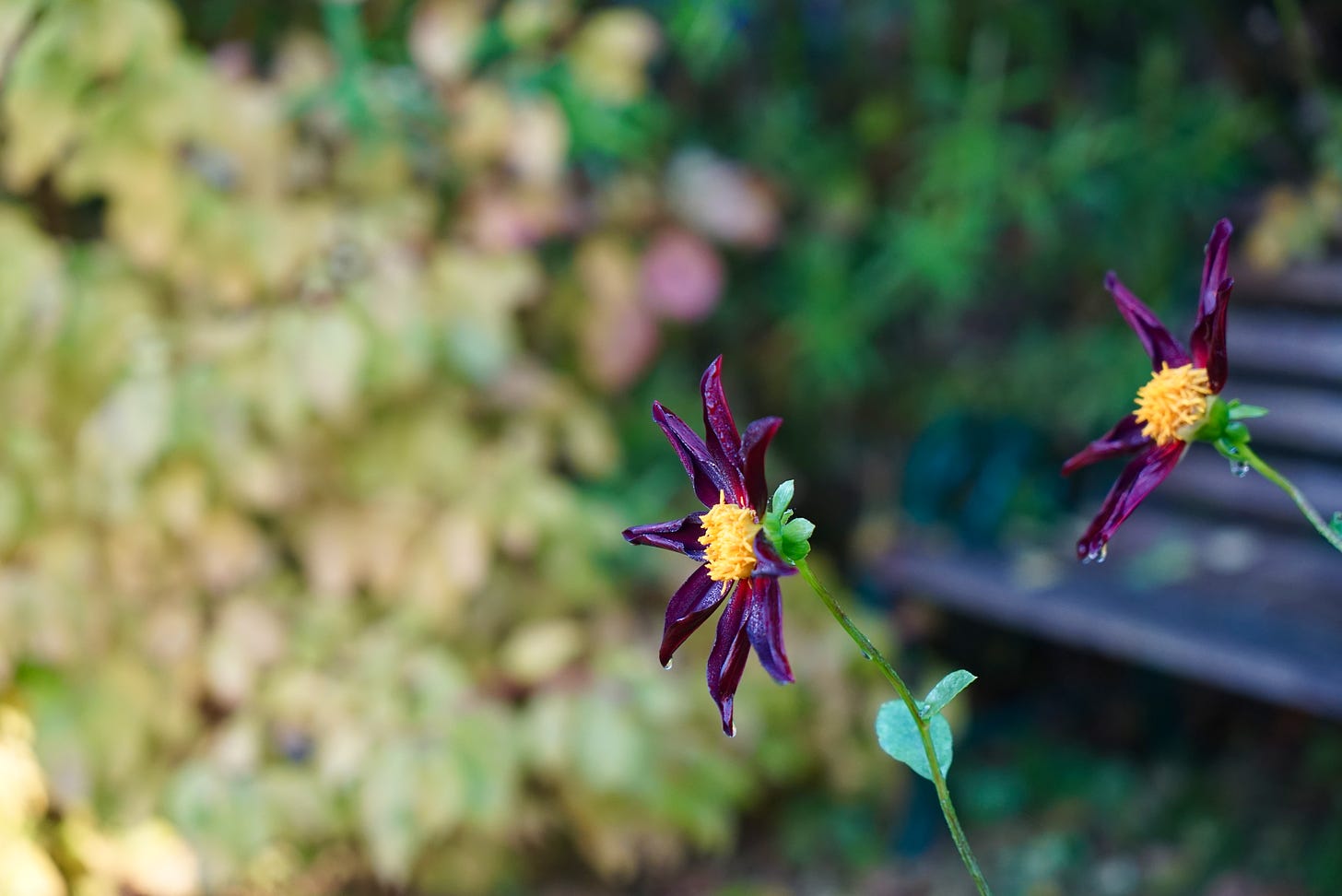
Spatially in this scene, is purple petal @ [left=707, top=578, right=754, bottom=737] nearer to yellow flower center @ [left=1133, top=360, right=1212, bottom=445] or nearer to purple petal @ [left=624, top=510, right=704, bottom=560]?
purple petal @ [left=624, top=510, right=704, bottom=560]

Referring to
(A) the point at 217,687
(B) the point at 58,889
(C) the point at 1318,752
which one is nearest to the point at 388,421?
(A) the point at 217,687

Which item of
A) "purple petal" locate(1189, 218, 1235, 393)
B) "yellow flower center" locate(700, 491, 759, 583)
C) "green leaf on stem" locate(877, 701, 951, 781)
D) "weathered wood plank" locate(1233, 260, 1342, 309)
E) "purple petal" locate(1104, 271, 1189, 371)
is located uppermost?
"purple petal" locate(1189, 218, 1235, 393)

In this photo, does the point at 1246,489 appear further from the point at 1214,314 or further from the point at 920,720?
the point at 920,720

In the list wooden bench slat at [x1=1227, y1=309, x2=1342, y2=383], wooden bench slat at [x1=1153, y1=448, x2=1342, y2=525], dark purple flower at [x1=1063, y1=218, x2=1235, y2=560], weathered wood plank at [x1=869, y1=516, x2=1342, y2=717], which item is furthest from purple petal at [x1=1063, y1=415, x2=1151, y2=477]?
wooden bench slat at [x1=1227, y1=309, x2=1342, y2=383]

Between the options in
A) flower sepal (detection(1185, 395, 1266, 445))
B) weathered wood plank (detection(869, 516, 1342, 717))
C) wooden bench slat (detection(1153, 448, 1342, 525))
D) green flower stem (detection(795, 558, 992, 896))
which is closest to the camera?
green flower stem (detection(795, 558, 992, 896))

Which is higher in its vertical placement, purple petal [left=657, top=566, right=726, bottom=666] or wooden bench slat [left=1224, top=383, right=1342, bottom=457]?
purple petal [left=657, top=566, right=726, bottom=666]

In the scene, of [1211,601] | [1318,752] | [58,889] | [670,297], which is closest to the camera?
[58,889]

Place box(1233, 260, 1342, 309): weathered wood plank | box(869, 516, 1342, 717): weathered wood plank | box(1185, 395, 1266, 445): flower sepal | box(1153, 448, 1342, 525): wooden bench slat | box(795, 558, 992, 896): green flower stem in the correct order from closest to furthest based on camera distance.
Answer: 1. box(795, 558, 992, 896): green flower stem
2. box(1185, 395, 1266, 445): flower sepal
3. box(869, 516, 1342, 717): weathered wood plank
4. box(1153, 448, 1342, 525): wooden bench slat
5. box(1233, 260, 1342, 309): weathered wood plank

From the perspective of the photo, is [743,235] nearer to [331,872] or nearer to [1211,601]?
[1211,601]
